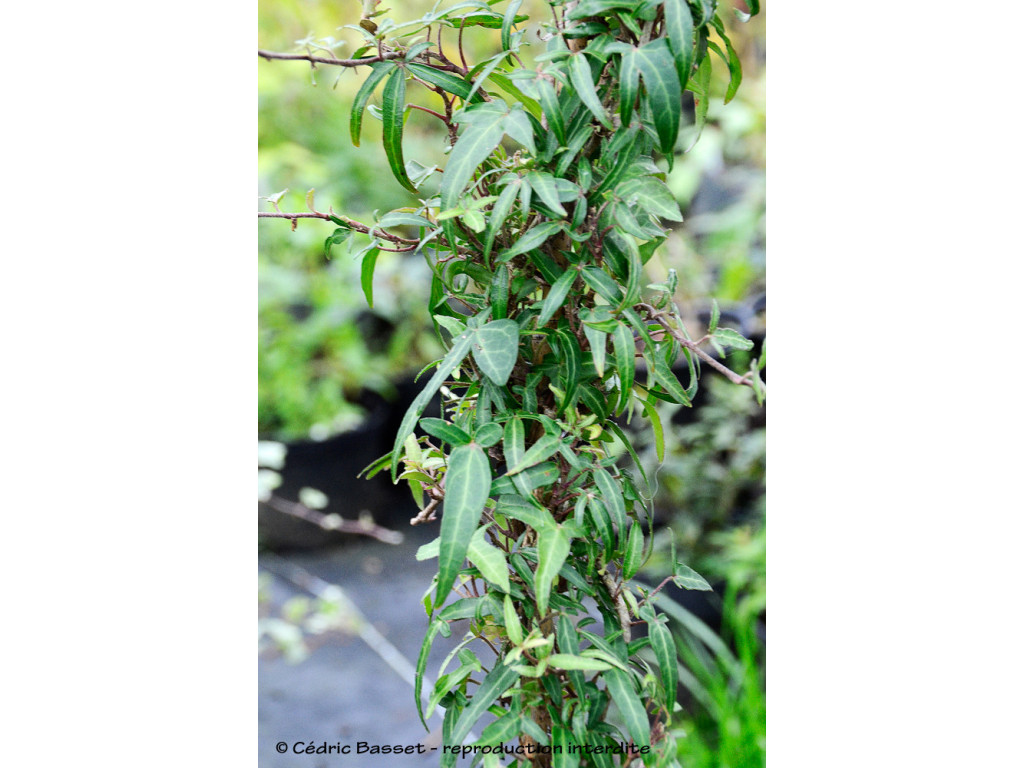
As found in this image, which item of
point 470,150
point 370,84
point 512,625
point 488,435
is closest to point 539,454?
point 488,435

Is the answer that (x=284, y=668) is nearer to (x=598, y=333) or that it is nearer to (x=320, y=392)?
(x=320, y=392)

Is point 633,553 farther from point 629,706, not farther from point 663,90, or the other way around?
point 663,90

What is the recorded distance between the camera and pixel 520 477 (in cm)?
61

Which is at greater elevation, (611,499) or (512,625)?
(611,499)

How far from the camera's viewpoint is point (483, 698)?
66 cm

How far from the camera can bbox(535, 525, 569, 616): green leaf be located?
57cm

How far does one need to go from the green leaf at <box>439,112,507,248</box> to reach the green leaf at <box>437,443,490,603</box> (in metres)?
0.22

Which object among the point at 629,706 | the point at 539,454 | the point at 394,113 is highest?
the point at 394,113

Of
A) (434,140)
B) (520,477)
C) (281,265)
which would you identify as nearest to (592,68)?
(520,477)

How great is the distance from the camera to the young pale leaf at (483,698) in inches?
25.5

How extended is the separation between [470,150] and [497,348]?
6.6 inches

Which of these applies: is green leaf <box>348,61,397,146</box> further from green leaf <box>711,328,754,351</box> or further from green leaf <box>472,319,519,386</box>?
green leaf <box>711,328,754,351</box>

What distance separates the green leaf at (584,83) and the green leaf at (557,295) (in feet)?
0.42

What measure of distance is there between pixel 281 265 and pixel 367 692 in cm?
108
